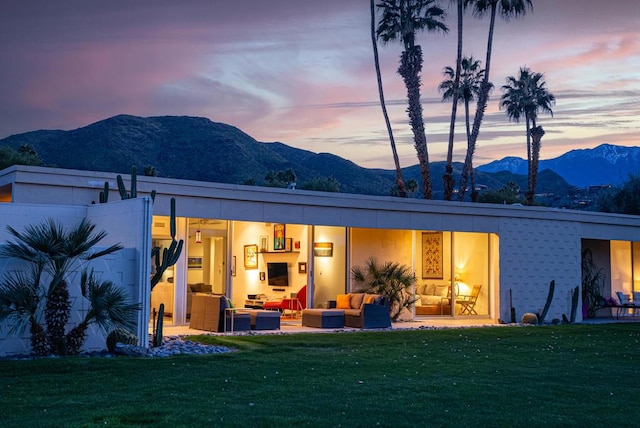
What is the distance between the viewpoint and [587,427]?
7477 mm

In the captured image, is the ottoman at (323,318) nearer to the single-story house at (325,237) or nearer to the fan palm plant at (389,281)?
the single-story house at (325,237)

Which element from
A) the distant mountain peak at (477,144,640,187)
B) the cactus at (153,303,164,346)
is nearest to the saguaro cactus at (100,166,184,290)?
the cactus at (153,303,164,346)

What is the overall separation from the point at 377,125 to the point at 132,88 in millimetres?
12106

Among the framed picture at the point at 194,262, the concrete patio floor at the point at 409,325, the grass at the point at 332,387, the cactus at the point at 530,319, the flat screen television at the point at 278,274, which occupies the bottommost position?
the grass at the point at 332,387

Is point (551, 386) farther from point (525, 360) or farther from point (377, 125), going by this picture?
point (377, 125)

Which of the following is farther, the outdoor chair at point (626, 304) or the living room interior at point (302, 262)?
the outdoor chair at point (626, 304)

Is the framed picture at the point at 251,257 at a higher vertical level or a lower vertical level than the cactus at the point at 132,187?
lower

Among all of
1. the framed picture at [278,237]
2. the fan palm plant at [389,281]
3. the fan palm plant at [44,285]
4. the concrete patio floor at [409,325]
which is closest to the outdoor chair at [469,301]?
the concrete patio floor at [409,325]

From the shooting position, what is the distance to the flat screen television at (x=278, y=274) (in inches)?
760

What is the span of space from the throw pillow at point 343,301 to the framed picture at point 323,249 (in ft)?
3.78

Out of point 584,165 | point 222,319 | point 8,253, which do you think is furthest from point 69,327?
point 584,165

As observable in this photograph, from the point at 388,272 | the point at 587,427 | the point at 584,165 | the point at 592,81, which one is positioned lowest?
the point at 587,427

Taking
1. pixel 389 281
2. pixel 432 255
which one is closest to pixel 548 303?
pixel 432 255

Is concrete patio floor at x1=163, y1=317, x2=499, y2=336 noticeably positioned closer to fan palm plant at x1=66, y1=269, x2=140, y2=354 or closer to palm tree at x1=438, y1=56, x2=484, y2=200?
fan palm plant at x1=66, y1=269, x2=140, y2=354
